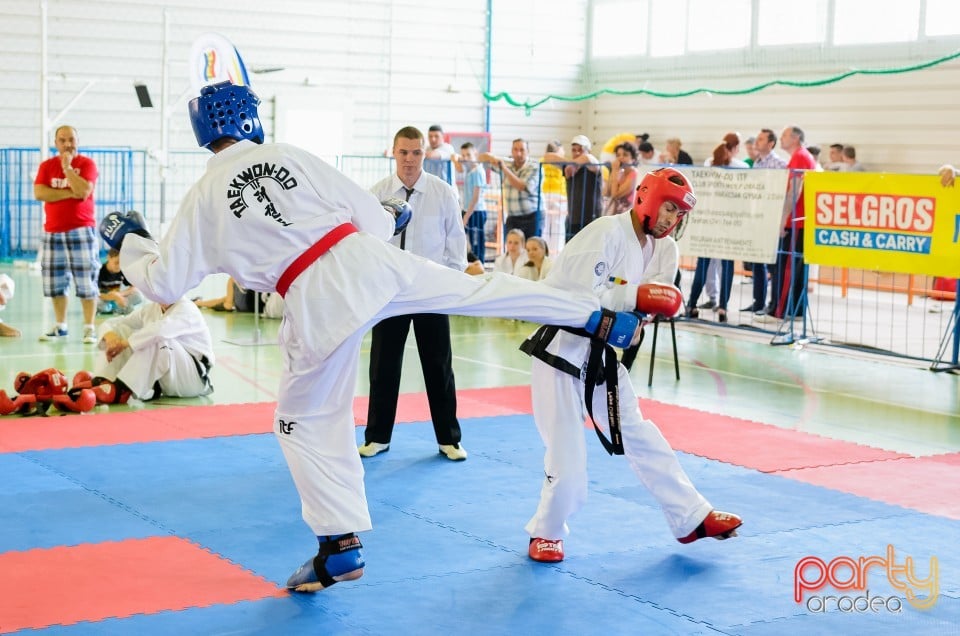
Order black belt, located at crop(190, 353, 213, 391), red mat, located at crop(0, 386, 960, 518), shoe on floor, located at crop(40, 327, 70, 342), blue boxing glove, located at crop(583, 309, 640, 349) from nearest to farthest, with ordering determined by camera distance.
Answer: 1. blue boxing glove, located at crop(583, 309, 640, 349)
2. red mat, located at crop(0, 386, 960, 518)
3. black belt, located at crop(190, 353, 213, 391)
4. shoe on floor, located at crop(40, 327, 70, 342)

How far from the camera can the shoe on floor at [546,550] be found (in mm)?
4785

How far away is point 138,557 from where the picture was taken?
4.74 metres

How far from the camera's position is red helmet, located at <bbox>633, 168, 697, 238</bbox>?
190 inches

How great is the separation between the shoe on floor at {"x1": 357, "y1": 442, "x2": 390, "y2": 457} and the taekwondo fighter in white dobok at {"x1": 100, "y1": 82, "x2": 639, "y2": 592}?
91.6 inches

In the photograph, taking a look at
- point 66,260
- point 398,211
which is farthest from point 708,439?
point 66,260

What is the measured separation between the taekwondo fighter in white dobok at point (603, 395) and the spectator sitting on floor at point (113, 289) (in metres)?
6.95

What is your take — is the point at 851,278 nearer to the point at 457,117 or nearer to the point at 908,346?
the point at 908,346

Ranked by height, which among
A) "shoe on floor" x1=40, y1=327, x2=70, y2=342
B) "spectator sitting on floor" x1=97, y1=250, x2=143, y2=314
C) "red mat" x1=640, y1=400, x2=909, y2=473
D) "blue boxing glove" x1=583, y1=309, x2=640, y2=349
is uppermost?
"blue boxing glove" x1=583, y1=309, x2=640, y2=349

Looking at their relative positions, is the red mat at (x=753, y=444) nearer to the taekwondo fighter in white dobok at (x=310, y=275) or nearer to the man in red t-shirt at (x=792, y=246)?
the taekwondo fighter in white dobok at (x=310, y=275)

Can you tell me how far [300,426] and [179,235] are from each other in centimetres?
81

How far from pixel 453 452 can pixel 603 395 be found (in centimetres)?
195

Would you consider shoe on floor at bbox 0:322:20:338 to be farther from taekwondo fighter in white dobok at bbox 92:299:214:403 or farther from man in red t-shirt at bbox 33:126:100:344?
taekwondo fighter in white dobok at bbox 92:299:214:403

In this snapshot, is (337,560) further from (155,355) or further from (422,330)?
(155,355)

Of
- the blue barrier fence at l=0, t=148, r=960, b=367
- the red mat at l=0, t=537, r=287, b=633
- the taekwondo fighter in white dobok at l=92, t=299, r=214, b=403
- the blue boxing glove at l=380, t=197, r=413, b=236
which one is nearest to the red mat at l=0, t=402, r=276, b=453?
the taekwondo fighter in white dobok at l=92, t=299, r=214, b=403
